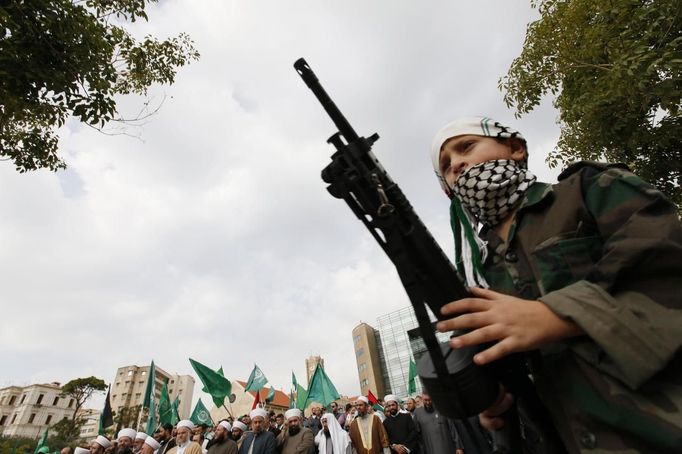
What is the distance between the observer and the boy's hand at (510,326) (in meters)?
0.91

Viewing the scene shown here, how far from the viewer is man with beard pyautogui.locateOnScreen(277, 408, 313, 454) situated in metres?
7.74

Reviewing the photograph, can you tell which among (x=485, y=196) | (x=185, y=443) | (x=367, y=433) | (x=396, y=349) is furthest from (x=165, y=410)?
(x=396, y=349)

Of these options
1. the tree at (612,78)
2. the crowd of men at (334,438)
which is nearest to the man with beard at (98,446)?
the crowd of men at (334,438)

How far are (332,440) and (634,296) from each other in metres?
9.28

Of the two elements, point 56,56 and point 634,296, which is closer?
point 634,296

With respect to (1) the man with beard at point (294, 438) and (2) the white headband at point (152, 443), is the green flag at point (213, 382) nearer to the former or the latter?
(2) the white headband at point (152, 443)

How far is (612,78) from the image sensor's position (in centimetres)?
505

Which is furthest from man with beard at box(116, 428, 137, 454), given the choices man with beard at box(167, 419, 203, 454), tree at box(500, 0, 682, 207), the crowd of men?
tree at box(500, 0, 682, 207)

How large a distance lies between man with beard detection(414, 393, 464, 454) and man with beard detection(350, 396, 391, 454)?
0.90m

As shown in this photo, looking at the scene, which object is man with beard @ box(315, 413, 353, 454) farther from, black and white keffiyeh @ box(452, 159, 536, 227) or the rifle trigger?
the rifle trigger

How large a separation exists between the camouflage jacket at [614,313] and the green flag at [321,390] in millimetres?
13677

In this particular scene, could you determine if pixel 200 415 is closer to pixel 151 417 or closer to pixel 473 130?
pixel 151 417

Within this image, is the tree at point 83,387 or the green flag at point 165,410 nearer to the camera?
the green flag at point 165,410

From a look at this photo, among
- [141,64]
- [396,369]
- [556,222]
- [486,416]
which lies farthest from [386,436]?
[396,369]
